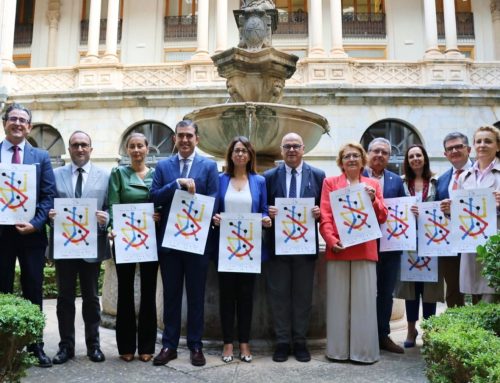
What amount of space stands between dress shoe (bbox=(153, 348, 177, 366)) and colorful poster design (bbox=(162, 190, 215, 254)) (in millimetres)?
970

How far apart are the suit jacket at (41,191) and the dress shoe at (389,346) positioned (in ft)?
11.9

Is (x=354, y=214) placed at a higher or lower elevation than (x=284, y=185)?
lower

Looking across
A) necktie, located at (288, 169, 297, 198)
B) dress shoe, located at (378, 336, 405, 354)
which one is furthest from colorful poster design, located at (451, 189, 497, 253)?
necktie, located at (288, 169, 297, 198)

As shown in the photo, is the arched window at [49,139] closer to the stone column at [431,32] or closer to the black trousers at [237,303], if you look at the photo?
the stone column at [431,32]

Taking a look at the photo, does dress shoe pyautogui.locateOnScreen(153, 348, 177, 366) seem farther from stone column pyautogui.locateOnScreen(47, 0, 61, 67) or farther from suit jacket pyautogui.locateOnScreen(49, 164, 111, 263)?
stone column pyautogui.locateOnScreen(47, 0, 61, 67)

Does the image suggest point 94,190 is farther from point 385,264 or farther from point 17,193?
point 385,264

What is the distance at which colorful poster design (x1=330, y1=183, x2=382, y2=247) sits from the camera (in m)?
4.47

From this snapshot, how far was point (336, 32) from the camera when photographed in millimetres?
23719

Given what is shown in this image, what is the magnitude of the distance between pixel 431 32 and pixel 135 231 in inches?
932

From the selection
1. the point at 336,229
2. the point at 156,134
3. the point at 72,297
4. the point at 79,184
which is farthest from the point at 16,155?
the point at 156,134

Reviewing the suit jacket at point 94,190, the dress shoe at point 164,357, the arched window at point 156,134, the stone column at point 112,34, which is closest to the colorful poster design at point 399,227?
the dress shoe at point 164,357

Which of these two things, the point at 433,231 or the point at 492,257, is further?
the point at 433,231

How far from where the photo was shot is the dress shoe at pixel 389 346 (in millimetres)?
4992

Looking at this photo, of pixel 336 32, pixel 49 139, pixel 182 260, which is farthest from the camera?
pixel 336 32
